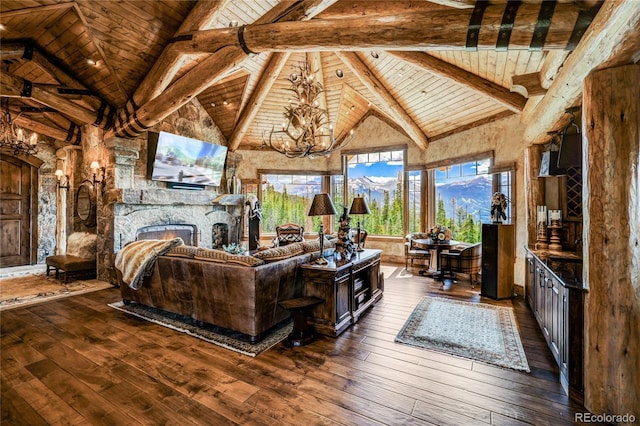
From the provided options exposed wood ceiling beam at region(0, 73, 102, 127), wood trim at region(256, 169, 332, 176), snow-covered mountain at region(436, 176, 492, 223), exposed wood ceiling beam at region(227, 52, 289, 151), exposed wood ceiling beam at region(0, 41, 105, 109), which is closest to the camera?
exposed wood ceiling beam at region(0, 41, 105, 109)

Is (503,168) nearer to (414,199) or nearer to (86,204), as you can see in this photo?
(414,199)

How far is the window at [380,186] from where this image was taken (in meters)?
7.98

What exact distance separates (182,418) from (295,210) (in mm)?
7133

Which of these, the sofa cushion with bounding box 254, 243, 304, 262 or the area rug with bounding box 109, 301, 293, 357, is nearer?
the area rug with bounding box 109, 301, 293, 357

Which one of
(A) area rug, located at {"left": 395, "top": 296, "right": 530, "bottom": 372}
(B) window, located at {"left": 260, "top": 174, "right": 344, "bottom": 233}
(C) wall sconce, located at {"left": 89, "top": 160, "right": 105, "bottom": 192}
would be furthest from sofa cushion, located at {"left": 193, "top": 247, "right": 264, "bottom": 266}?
(B) window, located at {"left": 260, "top": 174, "right": 344, "bottom": 233}

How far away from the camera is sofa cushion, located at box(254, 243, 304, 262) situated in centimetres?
327

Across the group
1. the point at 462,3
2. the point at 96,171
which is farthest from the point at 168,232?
the point at 462,3

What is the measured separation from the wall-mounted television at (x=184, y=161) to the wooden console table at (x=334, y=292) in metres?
4.55

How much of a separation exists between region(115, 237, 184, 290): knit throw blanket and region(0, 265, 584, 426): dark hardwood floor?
0.63m

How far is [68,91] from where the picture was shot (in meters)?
5.31

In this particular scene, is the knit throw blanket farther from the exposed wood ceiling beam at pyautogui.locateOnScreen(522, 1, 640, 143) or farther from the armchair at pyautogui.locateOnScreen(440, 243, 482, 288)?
the armchair at pyautogui.locateOnScreen(440, 243, 482, 288)

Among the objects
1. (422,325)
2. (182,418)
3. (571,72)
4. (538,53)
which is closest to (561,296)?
(422,325)

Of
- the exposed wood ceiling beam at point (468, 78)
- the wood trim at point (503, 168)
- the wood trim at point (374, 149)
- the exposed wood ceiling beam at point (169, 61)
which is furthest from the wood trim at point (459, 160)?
the exposed wood ceiling beam at point (169, 61)

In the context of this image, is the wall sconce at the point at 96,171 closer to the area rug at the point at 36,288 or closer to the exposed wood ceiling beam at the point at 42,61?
the exposed wood ceiling beam at the point at 42,61
